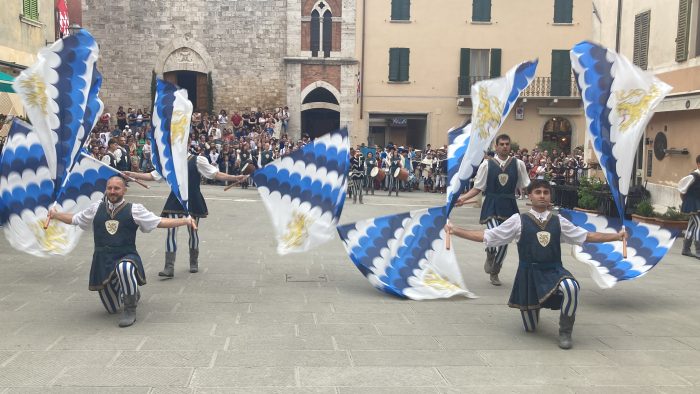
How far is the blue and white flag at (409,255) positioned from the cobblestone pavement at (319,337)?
22 centimetres

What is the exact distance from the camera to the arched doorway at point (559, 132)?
33625mm

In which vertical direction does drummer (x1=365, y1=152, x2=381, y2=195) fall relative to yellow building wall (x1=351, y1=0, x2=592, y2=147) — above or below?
below

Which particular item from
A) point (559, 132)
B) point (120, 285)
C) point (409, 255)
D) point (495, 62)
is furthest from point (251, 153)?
point (120, 285)

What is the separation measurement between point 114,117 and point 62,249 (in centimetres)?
2668

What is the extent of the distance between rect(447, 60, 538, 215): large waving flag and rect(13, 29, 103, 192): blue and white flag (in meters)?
4.23

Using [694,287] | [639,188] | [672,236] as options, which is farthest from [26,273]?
[639,188]

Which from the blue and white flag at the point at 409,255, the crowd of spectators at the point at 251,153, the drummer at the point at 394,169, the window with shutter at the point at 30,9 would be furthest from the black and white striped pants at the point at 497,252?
the window with shutter at the point at 30,9

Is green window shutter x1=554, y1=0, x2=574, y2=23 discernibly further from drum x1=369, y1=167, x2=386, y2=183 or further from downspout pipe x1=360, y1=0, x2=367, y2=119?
drum x1=369, y1=167, x2=386, y2=183

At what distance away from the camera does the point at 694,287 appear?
864cm

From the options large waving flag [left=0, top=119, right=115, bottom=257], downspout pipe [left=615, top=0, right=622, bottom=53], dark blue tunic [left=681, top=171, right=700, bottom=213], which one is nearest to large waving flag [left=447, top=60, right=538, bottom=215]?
large waving flag [left=0, top=119, right=115, bottom=257]

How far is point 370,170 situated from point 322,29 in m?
12.3

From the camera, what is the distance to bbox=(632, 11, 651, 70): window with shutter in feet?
56.4

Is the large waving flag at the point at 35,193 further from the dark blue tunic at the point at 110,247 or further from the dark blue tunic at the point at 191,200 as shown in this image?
the dark blue tunic at the point at 110,247

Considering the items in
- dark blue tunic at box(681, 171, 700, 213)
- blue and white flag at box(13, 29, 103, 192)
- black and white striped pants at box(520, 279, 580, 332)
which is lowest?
black and white striped pants at box(520, 279, 580, 332)
